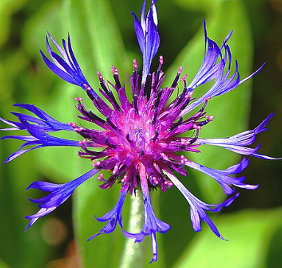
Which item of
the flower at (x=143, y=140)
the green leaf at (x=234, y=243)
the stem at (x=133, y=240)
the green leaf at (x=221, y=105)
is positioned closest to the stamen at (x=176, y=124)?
the flower at (x=143, y=140)

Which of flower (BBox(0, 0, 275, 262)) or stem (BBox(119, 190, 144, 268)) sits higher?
flower (BBox(0, 0, 275, 262))

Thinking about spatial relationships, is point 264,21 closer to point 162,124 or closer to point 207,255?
point 207,255

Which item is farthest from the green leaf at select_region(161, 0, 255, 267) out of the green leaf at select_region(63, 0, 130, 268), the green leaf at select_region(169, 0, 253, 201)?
the green leaf at select_region(63, 0, 130, 268)

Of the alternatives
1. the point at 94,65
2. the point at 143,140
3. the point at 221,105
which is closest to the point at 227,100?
the point at 221,105

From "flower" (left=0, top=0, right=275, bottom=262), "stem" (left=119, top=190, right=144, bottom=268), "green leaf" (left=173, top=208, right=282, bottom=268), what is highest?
"flower" (left=0, top=0, right=275, bottom=262)

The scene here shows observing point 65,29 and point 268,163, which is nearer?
point 65,29

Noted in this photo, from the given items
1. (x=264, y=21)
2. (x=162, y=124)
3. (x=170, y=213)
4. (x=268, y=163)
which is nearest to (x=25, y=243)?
(x=170, y=213)

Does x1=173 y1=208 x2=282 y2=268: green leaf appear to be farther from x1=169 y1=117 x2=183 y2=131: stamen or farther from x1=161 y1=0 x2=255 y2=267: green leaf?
x1=169 y1=117 x2=183 y2=131: stamen

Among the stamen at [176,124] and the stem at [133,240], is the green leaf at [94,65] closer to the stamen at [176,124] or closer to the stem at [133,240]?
the stem at [133,240]
